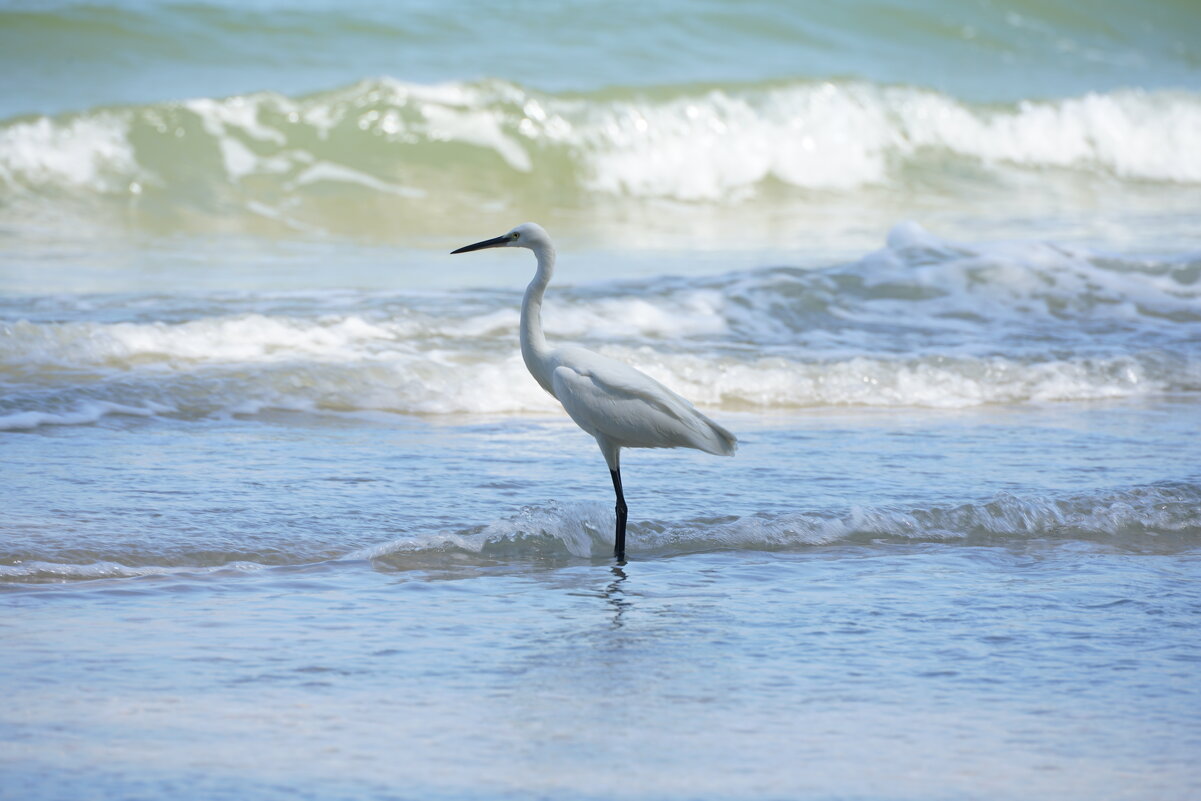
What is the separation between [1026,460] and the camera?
5.98 m

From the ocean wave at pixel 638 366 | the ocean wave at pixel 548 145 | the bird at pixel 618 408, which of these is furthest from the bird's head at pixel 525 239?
the ocean wave at pixel 548 145

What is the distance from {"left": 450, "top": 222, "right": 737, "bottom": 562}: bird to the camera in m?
4.78

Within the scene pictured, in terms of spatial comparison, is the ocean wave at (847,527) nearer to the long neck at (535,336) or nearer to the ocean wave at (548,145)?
the long neck at (535,336)

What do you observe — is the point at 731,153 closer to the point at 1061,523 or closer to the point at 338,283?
the point at 338,283

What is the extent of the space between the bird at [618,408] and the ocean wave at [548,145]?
8868 millimetres

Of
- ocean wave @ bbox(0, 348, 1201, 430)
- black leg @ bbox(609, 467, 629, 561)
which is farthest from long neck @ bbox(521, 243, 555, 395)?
ocean wave @ bbox(0, 348, 1201, 430)

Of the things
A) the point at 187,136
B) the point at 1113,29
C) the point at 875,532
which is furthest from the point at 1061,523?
the point at 1113,29

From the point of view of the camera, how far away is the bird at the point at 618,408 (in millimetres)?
4781

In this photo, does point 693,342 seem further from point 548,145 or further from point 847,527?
point 548,145

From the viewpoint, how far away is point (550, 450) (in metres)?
6.15

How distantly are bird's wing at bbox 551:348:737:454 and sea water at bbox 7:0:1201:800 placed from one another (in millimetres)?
286

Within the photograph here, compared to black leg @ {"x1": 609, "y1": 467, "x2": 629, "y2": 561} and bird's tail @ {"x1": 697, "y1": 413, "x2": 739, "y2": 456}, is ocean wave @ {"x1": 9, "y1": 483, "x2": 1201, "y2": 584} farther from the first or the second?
bird's tail @ {"x1": 697, "y1": 413, "x2": 739, "y2": 456}

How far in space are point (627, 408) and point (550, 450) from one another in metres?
1.41

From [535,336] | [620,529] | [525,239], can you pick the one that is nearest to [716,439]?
[620,529]
